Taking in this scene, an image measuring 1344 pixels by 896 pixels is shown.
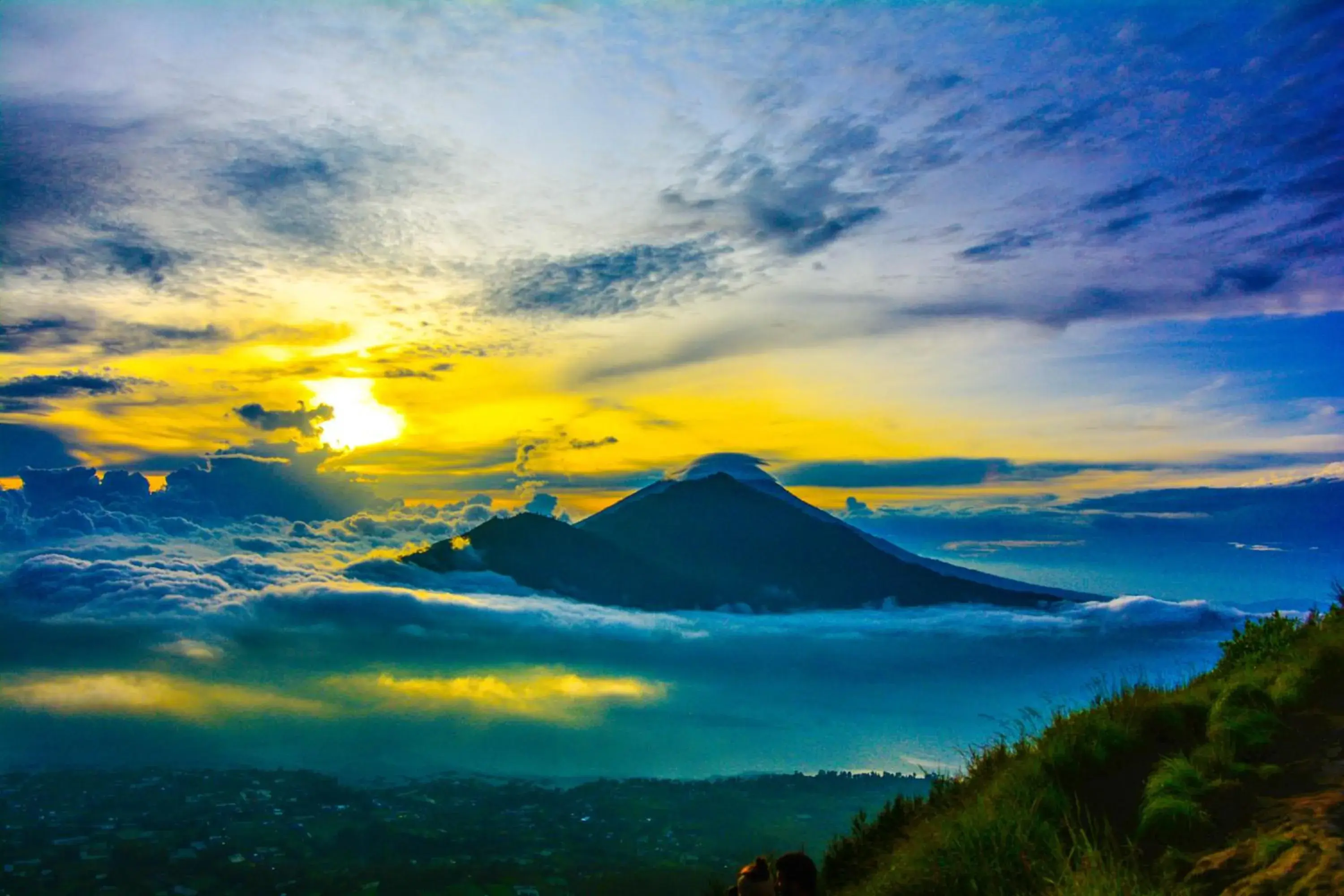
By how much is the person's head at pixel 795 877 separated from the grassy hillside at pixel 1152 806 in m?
1.89

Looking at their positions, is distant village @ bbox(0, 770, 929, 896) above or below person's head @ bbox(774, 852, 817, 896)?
below

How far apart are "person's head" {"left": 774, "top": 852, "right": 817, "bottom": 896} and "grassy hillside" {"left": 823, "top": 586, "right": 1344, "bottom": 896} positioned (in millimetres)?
1889

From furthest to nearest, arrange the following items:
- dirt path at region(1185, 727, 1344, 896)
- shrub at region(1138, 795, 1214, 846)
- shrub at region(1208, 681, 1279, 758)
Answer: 1. shrub at region(1208, 681, 1279, 758)
2. shrub at region(1138, 795, 1214, 846)
3. dirt path at region(1185, 727, 1344, 896)

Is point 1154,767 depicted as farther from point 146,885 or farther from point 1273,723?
point 146,885

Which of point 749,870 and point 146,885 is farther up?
point 749,870

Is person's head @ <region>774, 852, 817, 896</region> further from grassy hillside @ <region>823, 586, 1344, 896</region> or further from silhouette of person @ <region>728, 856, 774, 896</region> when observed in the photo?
grassy hillside @ <region>823, 586, 1344, 896</region>

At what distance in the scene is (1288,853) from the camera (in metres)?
8.96

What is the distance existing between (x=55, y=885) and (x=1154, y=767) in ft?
736

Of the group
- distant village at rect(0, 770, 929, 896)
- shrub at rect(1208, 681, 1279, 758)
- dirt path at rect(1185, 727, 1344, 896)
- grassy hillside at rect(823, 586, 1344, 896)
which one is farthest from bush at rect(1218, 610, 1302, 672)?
distant village at rect(0, 770, 929, 896)

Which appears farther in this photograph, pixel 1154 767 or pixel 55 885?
pixel 55 885

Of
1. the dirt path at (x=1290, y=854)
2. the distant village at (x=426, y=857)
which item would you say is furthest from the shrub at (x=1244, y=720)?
the distant village at (x=426, y=857)

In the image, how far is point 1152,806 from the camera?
10.7 meters

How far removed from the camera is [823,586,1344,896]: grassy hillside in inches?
366

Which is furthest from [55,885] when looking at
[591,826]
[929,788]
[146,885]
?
[929,788]
